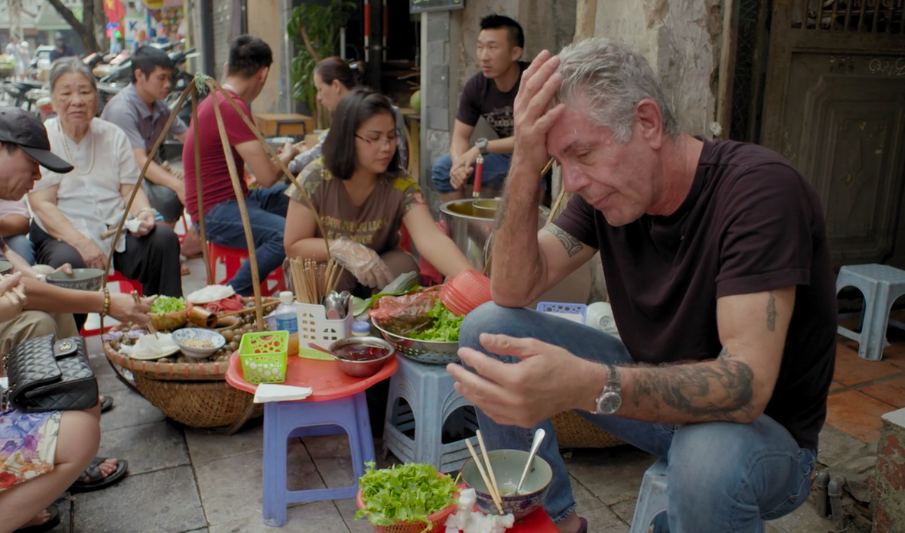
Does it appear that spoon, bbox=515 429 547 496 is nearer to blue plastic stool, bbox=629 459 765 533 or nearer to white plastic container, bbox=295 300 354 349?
blue plastic stool, bbox=629 459 765 533

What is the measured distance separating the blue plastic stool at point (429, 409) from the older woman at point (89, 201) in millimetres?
2092

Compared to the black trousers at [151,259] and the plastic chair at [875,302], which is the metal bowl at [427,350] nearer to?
the black trousers at [151,259]

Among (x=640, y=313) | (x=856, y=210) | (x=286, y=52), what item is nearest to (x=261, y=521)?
Answer: (x=640, y=313)

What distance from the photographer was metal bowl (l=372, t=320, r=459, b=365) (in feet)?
8.87

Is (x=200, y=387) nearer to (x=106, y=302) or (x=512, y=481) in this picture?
(x=106, y=302)

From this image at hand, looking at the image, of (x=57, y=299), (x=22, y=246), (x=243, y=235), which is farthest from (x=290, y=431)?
(x=22, y=246)

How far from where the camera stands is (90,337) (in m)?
4.49

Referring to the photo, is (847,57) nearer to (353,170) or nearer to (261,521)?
(353,170)

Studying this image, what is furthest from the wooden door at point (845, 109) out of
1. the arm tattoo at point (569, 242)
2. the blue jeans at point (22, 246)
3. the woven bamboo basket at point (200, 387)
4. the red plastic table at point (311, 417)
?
the blue jeans at point (22, 246)

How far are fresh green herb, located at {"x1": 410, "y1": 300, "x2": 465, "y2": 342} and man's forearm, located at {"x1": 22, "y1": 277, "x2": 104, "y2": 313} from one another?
51.4 inches

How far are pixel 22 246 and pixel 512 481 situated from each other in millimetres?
3205

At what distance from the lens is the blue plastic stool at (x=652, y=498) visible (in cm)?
195

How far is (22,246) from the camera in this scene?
3.90m

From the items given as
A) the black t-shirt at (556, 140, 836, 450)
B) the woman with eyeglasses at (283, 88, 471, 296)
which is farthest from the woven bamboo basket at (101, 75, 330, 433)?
the black t-shirt at (556, 140, 836, 450)
